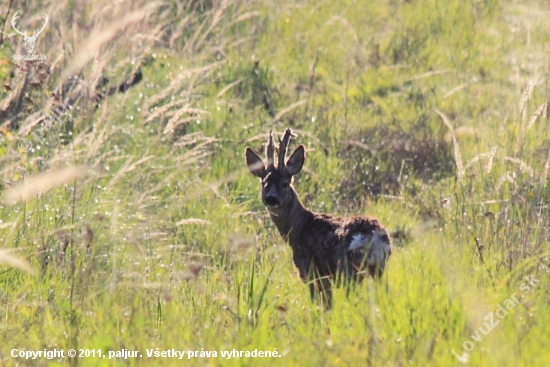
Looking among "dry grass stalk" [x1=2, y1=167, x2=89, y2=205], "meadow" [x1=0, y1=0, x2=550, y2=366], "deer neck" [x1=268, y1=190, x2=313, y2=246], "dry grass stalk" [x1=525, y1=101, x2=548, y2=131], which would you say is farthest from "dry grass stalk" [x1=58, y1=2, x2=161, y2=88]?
"dry grass stalk" [x1=525, y1=101, x2=548, y2=131]

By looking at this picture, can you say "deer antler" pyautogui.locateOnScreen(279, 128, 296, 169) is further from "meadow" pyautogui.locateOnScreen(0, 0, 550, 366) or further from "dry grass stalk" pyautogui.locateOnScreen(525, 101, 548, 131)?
"dry grass stalk" pyautogui.locateOnScreen(525, 101, 548, 131)

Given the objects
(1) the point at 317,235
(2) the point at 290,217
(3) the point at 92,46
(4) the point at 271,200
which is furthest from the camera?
(2) the point at 290,217

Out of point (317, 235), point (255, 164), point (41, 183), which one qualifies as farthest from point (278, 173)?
point (41, 183)

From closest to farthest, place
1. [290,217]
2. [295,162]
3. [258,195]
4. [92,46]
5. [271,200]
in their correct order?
[92,46] < [271,200] < [290,217] < [295,162] < [258,195]

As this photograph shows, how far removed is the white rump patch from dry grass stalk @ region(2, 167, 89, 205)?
67.2 inches

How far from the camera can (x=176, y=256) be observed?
6887 millimetres

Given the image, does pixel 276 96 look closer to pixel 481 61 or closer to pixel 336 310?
pixel 481 61

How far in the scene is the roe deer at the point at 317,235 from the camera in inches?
253

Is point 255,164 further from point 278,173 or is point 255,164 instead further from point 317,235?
point 317,235

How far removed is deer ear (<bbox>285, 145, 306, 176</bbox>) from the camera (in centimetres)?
772

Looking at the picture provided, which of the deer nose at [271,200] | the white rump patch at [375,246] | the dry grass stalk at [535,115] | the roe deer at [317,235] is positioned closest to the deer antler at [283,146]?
the roe deer at [317,235]

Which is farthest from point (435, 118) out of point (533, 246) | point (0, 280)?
point (0, 280)

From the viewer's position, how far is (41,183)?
6.13 m

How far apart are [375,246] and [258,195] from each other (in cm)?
237
